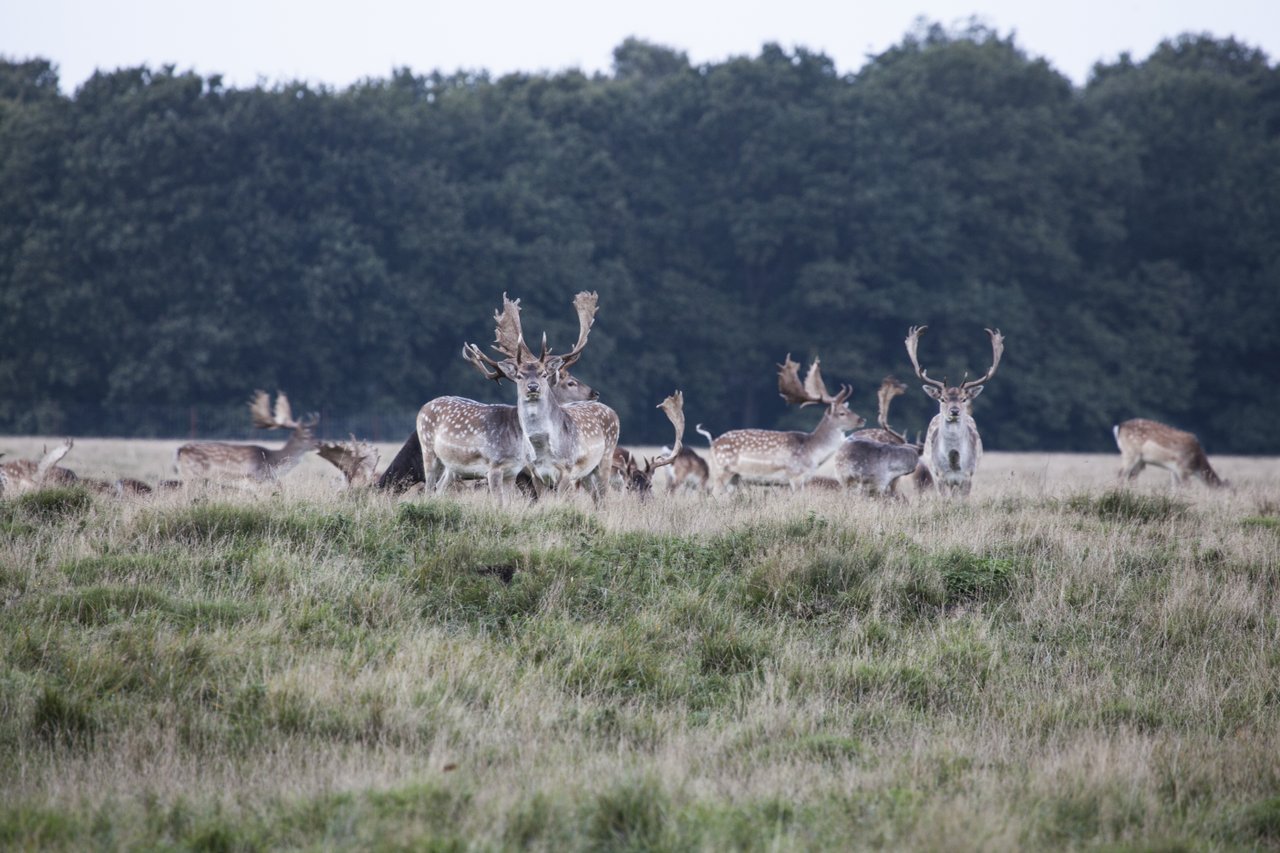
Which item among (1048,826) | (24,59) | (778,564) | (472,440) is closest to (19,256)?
(24,59)

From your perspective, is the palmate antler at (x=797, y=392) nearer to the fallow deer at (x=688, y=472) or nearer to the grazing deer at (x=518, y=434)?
the fallow deer at (x=688, y=472)

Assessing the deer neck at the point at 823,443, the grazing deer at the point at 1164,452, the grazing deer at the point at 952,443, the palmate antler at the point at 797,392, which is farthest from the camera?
the grazing deer at the point at 1164,452

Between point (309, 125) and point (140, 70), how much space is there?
5.04 m

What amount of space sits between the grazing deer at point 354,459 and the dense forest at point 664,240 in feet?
62.6

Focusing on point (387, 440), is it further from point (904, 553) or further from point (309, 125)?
point (904, 553)

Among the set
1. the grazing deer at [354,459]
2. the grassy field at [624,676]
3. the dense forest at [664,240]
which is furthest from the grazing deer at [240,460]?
the dense forest at [664,240]

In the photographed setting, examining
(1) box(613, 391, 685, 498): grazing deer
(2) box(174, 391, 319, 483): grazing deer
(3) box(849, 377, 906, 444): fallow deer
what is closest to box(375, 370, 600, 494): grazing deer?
(1) box(613, 391, 685, 498): grazing deer

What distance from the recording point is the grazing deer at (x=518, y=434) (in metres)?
10.9

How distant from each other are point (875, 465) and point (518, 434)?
390 centimetres

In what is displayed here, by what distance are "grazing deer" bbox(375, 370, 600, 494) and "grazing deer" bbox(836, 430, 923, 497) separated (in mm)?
2559

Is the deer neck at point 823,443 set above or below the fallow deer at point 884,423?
below

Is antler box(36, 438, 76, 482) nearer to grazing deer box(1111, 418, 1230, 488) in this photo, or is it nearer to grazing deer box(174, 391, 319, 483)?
grazing deer box(174, 391, 319, 483)

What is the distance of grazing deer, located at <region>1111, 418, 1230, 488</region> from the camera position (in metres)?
17.0

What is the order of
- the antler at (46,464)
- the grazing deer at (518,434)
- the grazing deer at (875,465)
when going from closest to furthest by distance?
the grazing deer at (518,434), the antler at (46,464), the grazing deer at (875,465)
